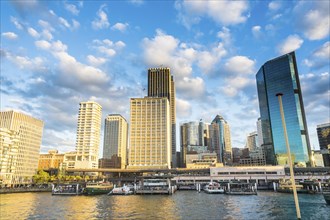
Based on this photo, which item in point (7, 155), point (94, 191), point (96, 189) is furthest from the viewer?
point (7, 155)

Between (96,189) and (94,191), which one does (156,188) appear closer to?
(96,189)

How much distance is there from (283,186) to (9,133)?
175427mm

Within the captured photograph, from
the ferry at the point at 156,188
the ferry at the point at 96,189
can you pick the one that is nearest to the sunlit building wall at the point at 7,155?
the ferry at the point at 96,189

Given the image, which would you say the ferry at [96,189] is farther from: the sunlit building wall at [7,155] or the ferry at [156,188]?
the sunlit building wall at [7,155]

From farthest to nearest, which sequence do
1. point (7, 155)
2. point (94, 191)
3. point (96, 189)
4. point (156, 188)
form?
1. point (7, 155)
2. point (156, 188)
3. point (96, 189)
4. point (94, 191)

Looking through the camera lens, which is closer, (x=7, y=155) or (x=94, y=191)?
(x=94, y=191)

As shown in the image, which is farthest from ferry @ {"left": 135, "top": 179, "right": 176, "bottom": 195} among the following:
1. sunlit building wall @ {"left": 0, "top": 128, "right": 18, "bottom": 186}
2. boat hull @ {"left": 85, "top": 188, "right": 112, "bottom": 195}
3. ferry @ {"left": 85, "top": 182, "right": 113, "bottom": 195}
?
sunlit building wall @ {"left": 0, "top": 128, "right": 18, "bottom": 186}

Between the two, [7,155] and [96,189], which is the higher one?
[7,155]

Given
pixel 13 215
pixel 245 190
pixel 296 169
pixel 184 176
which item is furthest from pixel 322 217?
pixel 296 169

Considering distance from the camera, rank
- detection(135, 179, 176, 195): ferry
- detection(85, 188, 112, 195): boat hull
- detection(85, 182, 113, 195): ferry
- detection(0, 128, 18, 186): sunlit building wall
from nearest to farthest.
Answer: detection(135, 179, 176, 195): ferry < detection(85, 188, 112, 195): boat hull < detection(85, 182, 113, 195): ferry < detection(0, 128, 18, 186): sunlit building wall

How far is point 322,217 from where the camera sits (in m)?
51.1

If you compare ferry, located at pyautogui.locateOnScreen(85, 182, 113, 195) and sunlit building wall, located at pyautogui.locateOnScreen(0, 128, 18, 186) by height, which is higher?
sunlit building wall, located at pyautogui.locateOnScreen(0, 128, 18, 186)

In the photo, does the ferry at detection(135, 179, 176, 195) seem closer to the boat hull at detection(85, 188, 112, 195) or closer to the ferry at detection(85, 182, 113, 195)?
the ferry at detection(85, 182, 113, 195)

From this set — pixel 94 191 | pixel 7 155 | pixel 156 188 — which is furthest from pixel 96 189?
pixel 7 155
